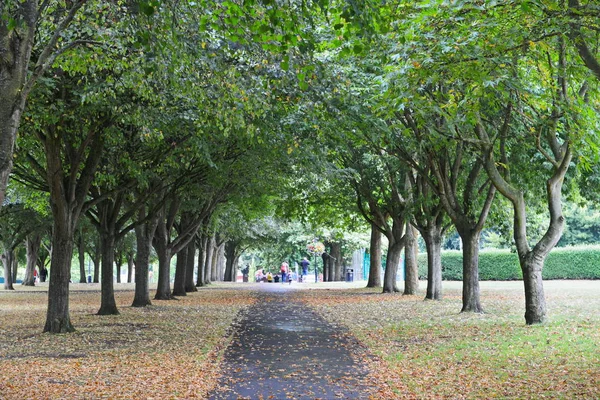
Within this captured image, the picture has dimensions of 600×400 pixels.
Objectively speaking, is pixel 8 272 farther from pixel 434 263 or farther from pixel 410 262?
pixel 434 263

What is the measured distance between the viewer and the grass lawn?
7.66m

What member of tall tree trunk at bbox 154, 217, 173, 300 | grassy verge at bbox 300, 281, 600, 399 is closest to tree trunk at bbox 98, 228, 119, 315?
tall tree trunk at bbox 154, 217, 173, 300

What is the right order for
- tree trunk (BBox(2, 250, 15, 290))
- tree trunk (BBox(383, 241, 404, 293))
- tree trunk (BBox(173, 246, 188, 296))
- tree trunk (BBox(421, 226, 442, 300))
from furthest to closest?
tree trunk (BBox(2, 250, 15, 290))
tree trunk (BBox(383, 241, 404, 293))
tree trunk (BBox(173, 246, 188, 296))
tree trunk (BBox(421, 226, 442, 300))

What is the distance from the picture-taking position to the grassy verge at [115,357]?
7.65 meters

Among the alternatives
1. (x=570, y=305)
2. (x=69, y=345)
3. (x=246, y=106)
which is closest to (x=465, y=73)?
(x=246, y=106)

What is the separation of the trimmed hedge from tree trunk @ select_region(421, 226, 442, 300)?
23509mm

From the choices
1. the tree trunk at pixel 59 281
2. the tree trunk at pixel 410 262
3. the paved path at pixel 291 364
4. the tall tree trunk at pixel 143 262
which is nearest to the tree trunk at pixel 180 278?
the tall tree trunk at pixel 143 262

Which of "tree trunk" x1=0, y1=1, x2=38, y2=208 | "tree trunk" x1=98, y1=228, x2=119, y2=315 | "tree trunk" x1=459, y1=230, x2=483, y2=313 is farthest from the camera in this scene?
"tree trunk" x1=98, y1=228, x2=119, y2=315

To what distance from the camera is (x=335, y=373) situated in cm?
879

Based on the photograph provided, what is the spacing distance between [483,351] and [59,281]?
8.22 metres

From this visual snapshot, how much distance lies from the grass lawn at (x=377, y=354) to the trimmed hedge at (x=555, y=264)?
28.7 metres

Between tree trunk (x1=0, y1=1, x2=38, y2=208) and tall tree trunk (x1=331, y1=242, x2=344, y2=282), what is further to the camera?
tall tree trunk (x1=331, y1=242, x2=344, y2=282)

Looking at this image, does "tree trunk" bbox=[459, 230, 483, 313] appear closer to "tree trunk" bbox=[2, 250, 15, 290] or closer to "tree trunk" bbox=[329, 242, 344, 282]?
"tree trunk" bbox=[2, 250, 15, 290]

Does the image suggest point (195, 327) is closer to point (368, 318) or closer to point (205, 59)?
A: point (368, 318)
